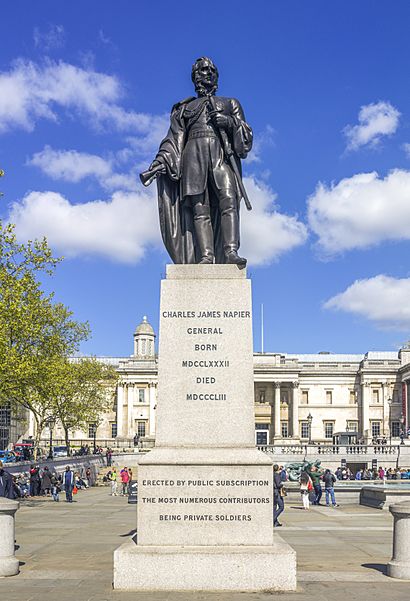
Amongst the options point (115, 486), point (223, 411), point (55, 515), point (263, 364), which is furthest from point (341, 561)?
point (263, 364)

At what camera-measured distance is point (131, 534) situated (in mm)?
14461

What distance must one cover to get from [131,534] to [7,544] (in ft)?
13.8

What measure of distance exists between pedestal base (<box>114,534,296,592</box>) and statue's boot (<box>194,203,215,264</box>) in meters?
4.03

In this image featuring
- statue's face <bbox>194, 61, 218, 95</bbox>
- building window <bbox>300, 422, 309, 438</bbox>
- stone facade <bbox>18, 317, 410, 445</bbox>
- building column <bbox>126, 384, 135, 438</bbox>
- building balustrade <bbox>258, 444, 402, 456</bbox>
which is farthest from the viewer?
building window <bbox>300, 422, 309, 438</bbox>

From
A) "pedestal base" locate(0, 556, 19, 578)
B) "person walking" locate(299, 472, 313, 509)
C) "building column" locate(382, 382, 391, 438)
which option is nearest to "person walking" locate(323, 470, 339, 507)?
"person walking" locate(299, 472, 313, 509)

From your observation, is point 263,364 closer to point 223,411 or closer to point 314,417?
point 314,417

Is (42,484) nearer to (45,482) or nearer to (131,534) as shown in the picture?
(45,482)

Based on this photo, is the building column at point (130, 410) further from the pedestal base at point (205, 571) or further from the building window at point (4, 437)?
the pedestal base at point (205, 571)

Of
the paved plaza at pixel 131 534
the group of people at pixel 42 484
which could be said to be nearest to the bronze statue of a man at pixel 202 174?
the paved plaza at pixel 131 534

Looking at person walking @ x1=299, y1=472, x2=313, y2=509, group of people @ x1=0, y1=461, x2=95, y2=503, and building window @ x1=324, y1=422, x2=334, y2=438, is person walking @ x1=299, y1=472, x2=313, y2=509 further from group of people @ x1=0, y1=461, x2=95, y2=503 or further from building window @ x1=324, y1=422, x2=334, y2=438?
building window @ x1=324, y1=422, x2=334, y2=438

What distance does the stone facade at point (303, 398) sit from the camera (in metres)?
121

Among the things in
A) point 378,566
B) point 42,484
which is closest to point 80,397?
point 42,484

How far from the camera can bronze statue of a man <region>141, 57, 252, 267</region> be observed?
10766 millimetres

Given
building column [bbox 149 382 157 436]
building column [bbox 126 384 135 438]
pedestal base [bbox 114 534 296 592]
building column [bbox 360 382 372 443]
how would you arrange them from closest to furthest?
pedestal base [bbox 114 534 296 592]
building column [bbox 149 382 157 436]
building column [bbox 126 384 135 438]
building column [bbox 360 382 372 443]
